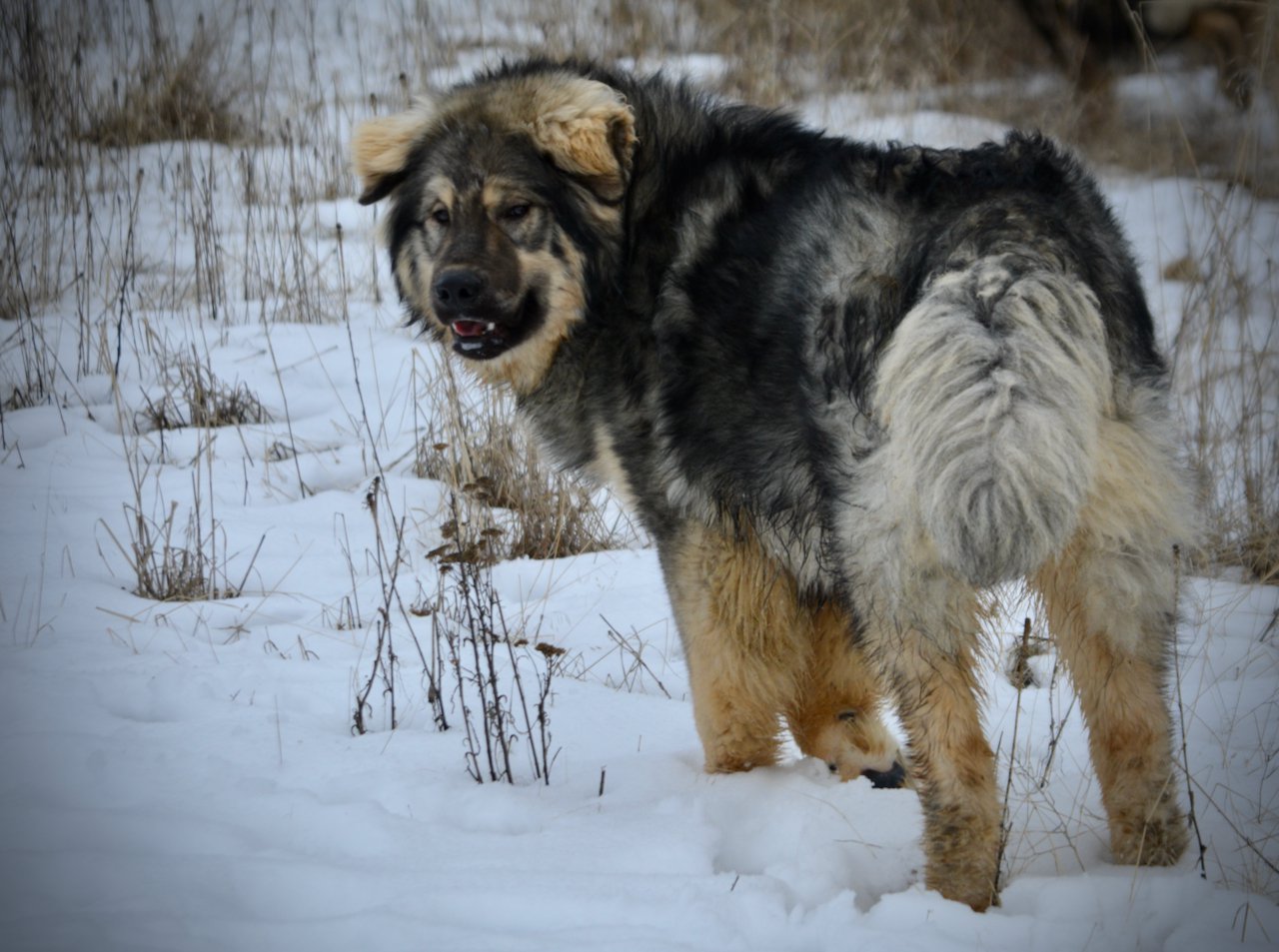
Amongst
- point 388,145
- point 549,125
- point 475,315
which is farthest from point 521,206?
point 388,145

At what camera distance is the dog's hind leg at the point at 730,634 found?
10.0 ft

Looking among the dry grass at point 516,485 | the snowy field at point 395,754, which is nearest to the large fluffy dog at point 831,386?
the snowy field at point 395,754

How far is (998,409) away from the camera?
6.37 ft

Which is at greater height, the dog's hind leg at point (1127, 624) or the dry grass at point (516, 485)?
the dog's hind leg at point (1127, 624)

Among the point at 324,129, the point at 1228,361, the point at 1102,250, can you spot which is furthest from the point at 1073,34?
the point at 1102,250

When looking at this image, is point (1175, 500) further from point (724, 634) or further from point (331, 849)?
point (331, 849)

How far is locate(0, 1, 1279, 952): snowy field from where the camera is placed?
2162 millimetres

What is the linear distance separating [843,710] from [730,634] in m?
0.53

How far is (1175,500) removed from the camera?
7.34 ft

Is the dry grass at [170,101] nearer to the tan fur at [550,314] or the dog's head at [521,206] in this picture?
the dog's head at [521,206]

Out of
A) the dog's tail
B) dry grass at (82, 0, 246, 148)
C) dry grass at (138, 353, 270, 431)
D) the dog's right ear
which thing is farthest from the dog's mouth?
dry grass at (82, 0, 246, 148)

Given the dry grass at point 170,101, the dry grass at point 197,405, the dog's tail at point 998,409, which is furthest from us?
the dry grass at point 170,101

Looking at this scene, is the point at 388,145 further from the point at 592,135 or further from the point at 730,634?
the point at 730,634

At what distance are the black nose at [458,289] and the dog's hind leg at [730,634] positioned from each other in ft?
2.95
